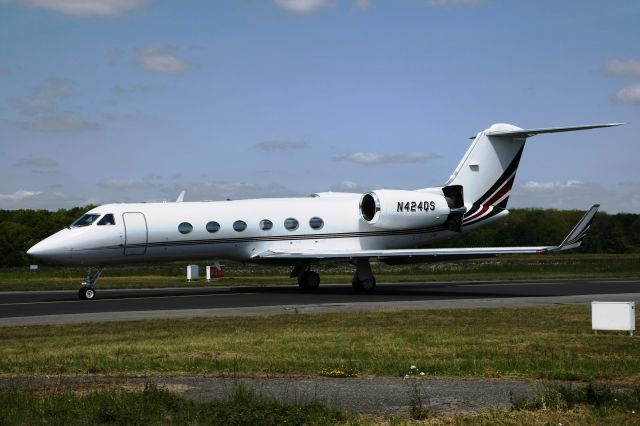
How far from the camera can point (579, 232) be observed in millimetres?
25062

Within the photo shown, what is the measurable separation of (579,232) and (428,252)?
4.89 m

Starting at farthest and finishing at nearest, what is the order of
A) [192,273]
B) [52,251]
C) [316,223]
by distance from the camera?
[192,273] → [316,223] → [52,251]

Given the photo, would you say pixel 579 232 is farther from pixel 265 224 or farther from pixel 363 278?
pixel 265 224

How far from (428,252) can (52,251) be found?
11932mm

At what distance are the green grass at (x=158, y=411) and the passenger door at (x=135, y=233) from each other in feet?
60.3

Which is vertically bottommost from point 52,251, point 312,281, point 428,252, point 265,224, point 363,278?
point 312,281

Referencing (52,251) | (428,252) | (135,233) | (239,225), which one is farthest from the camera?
(239,225)

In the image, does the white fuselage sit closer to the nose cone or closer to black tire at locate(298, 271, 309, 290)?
the nose cone

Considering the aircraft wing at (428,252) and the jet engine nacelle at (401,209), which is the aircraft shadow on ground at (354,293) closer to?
the aircraft wing at (428,252)

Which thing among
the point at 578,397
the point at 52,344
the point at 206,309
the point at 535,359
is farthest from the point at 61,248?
the point at 578,397

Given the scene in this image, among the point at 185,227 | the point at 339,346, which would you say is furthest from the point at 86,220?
the point at 339,346

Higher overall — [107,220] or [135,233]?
[107,220]

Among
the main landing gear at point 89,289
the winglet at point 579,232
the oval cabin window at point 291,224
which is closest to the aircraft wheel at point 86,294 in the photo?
the main landing gear at point 89,289

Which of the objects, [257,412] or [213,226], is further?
[213,226]
